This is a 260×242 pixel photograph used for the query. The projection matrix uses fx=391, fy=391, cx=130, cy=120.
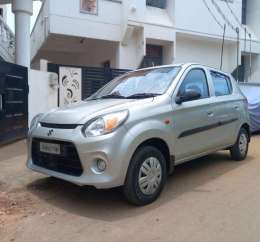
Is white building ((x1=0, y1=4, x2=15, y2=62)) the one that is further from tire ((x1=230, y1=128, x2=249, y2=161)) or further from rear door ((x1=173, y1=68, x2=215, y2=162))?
rear door ((x1=173, y1=68, x2=215, y2=162))

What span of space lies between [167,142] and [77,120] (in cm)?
125

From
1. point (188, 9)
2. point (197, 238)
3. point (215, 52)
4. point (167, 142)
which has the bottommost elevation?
point (197, 238)

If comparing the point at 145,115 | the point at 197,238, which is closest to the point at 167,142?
the point at 145,115

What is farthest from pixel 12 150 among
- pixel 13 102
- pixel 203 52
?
pixel 203 52

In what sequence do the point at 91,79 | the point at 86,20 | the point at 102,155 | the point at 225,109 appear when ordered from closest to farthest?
the point at 102,155, the point at 225,109, the point at 91,79, the point at 86,20

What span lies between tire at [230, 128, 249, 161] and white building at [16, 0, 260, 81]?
28.0 ft

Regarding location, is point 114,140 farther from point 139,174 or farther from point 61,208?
point 61,208

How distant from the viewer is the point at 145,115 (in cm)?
491

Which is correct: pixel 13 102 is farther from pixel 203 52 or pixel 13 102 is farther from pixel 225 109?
pixel 203 52

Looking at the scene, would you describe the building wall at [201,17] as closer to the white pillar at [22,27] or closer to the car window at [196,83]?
the white pillar at [22,27]

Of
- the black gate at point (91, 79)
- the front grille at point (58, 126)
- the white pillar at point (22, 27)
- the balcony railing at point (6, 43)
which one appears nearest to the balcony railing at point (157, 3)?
the black gate at point (91, 79)

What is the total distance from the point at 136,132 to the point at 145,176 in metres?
0.57

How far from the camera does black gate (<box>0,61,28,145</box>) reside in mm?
8656

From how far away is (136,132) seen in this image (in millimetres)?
4680
